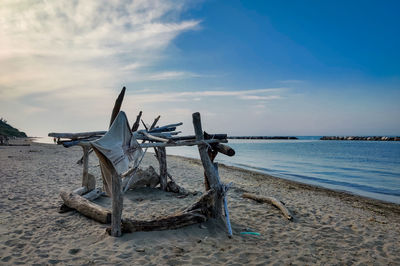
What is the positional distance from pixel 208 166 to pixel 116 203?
7.75 ft

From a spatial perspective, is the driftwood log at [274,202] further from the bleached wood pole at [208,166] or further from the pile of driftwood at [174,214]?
the bleached wood pole at [208,166]

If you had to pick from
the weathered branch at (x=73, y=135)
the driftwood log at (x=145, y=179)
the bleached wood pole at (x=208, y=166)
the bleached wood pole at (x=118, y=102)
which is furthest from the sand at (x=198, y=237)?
the bleached wood pole at (x=118, y=102)

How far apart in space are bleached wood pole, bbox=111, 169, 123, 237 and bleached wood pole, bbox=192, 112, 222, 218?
81.9 inches

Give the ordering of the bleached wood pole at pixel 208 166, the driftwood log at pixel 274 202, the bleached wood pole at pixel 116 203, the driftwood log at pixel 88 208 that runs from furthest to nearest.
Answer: the driftwood log at pixel 274 202 → the driftwood log at pixel 88 208 → the bleached wood pole at pixel 208 166 → the bleached wood pole at pixel 116 203

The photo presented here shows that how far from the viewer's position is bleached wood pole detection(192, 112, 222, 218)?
609 cm

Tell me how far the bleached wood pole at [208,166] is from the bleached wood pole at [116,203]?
81.9 inches

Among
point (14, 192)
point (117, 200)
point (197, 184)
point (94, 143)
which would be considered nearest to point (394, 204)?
point (197, 184)

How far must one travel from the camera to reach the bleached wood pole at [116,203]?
5.27 m

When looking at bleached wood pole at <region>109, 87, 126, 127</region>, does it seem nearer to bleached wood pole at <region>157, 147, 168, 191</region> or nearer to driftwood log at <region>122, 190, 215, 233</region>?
driftwood log at <region>122, 190, 215, 233</region>

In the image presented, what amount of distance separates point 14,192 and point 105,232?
587 centimetres

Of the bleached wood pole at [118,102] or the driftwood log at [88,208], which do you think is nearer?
the bleached wood pole at [118,102]

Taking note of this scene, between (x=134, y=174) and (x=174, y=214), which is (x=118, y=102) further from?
(x=174, y=214)

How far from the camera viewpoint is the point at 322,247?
18.4 ft

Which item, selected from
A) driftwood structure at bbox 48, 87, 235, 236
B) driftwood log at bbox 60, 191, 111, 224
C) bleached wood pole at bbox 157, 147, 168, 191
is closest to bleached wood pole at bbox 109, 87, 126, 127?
driftwood structure at bbox 48, 87, 235, 236
